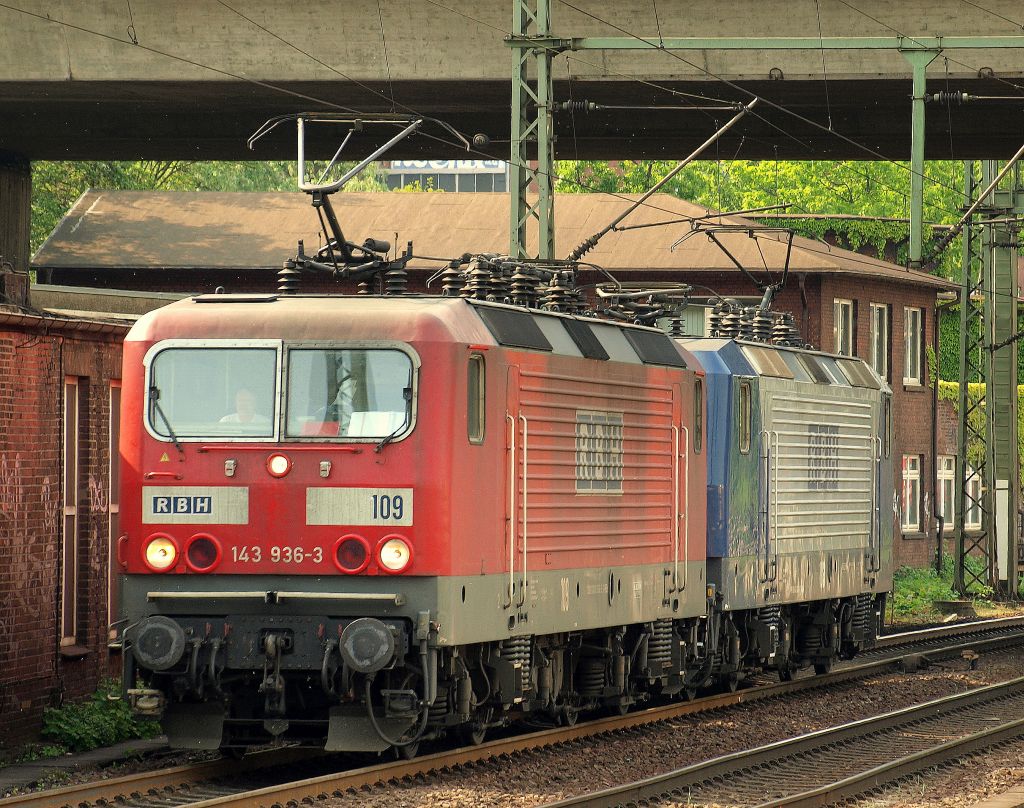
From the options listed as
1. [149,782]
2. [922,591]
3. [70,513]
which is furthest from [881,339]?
[149,782]

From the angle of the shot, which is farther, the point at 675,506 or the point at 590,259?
the point at 590,259

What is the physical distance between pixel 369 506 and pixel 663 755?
3.63 meters

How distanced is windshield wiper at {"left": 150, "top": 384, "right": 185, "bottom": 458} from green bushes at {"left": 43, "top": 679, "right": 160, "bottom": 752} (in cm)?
208

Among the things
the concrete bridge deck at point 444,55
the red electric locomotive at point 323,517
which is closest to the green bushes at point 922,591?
the concrete bridge deck at point 444,55

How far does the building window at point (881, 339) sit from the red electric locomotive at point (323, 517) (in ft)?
93.5

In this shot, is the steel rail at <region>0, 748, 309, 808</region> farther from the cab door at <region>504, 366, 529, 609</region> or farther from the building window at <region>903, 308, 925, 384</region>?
the building window at <region>903, 308, 925, 384</region>

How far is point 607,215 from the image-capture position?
41.5 m

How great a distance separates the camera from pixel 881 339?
41.5 metres

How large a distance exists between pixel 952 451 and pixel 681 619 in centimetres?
2935

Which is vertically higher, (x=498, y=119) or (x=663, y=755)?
(x=498, y=119)

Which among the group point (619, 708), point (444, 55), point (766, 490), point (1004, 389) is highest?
point (444, 55)

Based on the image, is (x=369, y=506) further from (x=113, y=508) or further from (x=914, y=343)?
(x=914, y=343)

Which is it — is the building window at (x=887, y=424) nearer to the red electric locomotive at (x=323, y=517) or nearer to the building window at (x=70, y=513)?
the red electric locomotive at (x=323, y=517)

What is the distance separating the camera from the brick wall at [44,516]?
13.8 meters
